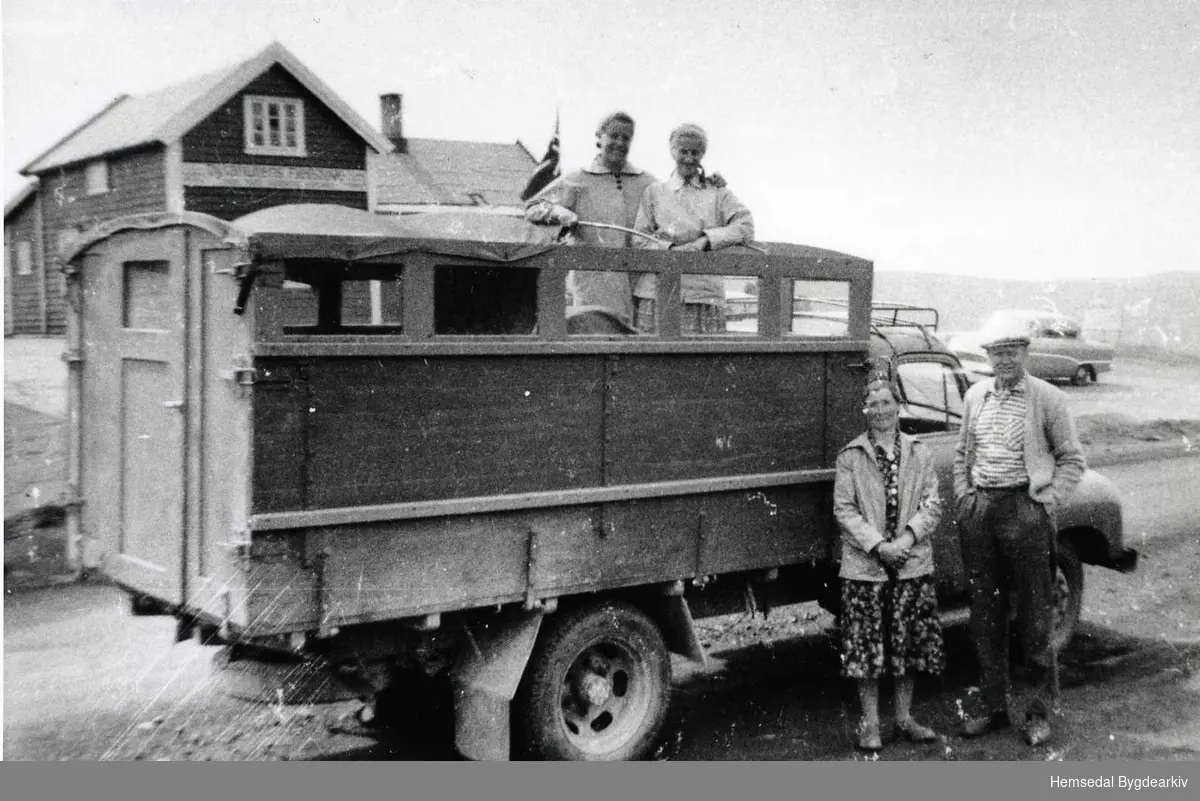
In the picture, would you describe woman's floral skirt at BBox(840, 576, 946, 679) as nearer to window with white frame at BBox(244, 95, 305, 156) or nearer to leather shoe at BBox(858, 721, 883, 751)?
leather shoe at BBox(858, 721, 883, 751)

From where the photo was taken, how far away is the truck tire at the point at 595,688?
425 cm

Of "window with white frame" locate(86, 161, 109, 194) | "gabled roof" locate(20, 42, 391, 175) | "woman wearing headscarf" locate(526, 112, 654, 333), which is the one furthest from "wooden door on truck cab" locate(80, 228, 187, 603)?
"window with white frame" locate(86, 161, 109, 194)

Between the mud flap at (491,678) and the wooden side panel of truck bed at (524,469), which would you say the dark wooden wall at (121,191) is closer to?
the wooden side panel of truck bed at (524,469)

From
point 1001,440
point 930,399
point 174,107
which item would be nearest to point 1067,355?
point 930,399

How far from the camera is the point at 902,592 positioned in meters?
4.82

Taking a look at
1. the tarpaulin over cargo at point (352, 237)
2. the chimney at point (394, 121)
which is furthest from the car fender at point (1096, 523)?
the chimney at point (394, 121)

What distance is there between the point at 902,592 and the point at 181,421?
3.09 metres

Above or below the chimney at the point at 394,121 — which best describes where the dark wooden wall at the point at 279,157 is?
below

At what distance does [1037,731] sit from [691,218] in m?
2.93

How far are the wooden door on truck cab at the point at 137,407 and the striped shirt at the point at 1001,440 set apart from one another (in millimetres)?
3483

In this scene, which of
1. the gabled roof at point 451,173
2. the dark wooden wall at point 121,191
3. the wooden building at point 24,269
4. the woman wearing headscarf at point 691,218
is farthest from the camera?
the gabled roof at point 451,173

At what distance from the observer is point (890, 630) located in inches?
191

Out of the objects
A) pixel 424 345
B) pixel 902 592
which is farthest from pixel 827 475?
pixel 424 345

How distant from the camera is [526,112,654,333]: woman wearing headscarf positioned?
5.62m
